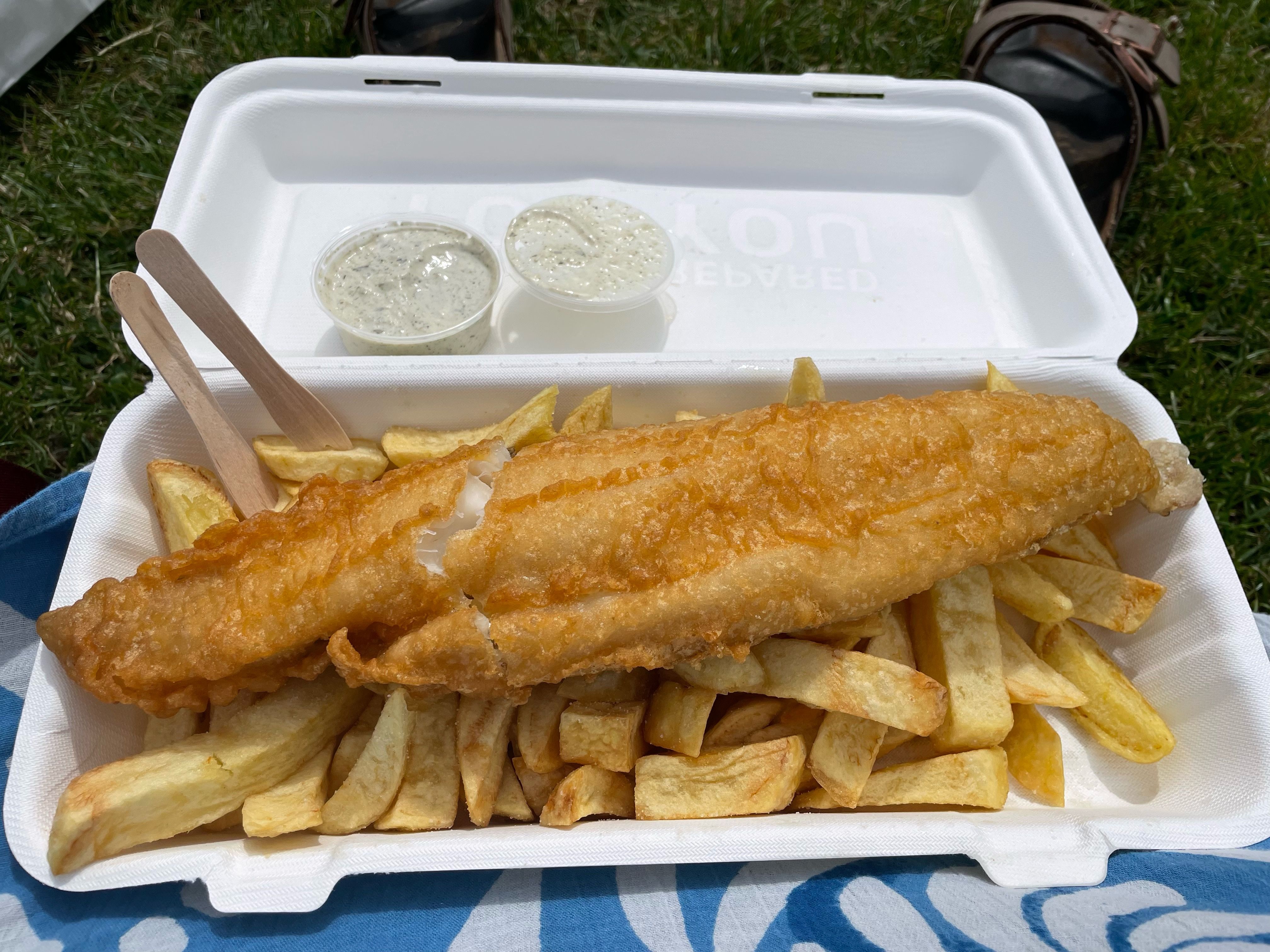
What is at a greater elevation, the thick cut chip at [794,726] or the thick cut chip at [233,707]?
the thick cut chip at [233,707]

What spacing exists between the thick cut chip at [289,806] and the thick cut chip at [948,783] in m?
1.41

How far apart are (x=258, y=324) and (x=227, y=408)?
27.0 inches

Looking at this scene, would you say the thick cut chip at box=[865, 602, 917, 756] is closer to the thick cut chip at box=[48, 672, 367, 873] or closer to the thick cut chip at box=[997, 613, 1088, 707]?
the thick cut chip at box=[997, 613, 1088, 707]

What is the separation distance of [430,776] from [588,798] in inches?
16.7

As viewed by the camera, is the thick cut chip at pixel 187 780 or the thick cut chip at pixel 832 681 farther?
the thick cut chip at pixel 832 681

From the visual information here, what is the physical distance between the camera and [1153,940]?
6.11 feet

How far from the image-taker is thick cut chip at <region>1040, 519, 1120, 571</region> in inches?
103

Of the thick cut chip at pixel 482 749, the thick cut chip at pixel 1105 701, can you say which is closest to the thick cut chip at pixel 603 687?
the thick cut chip at pixel 482 749

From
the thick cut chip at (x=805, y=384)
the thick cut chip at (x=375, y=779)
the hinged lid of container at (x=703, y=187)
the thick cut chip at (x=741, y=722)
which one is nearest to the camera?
the thick cut chip at (x=375, y=779)

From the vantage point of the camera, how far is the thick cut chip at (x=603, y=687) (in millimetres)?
2232

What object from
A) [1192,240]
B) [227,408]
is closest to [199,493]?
[227,408]

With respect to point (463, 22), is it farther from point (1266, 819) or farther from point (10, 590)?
point (1266, 819)

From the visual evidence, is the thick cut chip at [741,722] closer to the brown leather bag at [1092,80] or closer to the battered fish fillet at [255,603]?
the battered fish fillet at [255,603]

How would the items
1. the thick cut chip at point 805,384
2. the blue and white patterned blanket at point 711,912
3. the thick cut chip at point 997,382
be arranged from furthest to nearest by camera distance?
the thick cut chip at point 997,382
the thick cut chip at point 805,384
the blue and white patterned blanket at point 711,912
